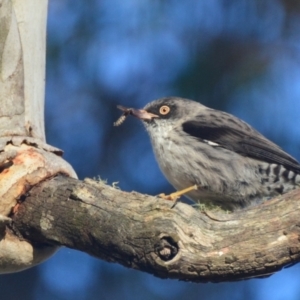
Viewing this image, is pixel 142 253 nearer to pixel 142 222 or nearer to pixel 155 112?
pixel 142 222

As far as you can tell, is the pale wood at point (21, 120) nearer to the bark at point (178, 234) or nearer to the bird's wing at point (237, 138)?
the bark at point (178, 234)

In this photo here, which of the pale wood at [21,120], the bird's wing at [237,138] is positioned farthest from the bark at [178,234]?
the bird's wing at [237,138]

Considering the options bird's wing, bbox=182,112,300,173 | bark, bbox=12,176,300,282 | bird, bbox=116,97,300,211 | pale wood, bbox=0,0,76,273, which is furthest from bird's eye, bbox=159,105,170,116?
bark, bbox=12,176,300,282

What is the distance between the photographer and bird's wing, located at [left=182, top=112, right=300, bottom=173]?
584cm

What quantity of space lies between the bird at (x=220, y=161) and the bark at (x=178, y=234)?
4.09 feet

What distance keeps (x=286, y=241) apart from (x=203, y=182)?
1.74 meters

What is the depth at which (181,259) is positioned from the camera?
13.4ft

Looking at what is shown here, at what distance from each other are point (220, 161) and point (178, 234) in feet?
5.86

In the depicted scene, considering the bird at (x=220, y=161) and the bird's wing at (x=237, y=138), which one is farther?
the bird's wing at (x=237, y=138)

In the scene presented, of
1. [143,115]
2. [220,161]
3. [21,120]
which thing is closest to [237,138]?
[220,161]

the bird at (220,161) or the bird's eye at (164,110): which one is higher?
the bird's eye at (164,110)

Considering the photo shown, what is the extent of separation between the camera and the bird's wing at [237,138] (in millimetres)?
5836

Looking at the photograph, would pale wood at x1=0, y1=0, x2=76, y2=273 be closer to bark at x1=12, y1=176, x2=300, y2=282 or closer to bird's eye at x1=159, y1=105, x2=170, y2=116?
bark at x1=12, y1=176, x2=300, y2=282

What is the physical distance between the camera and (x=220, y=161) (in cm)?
586
